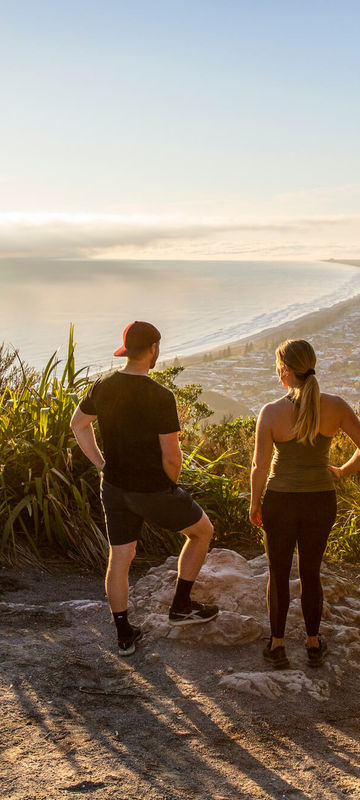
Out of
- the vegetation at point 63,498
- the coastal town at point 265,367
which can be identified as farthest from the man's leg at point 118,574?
the coastal town at point 265,367

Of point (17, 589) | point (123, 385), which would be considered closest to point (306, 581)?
point (123, 385)

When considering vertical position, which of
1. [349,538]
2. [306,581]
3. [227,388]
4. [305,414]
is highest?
[305,414]

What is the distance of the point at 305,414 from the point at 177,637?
1.59 meters

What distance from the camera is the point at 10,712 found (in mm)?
3289

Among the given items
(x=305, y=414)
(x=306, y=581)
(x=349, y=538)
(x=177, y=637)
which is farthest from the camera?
(x=349, y=538)

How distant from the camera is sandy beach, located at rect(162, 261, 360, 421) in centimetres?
5053

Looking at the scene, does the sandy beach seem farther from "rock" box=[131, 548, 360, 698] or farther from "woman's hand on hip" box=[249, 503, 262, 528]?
"woman's hand on hip" box=[249, 503, 262, 528]

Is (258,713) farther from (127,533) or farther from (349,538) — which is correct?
(349,538)

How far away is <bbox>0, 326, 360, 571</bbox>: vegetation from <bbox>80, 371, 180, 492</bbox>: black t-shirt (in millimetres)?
1905

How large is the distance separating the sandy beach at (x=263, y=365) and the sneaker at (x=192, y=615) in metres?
39.6

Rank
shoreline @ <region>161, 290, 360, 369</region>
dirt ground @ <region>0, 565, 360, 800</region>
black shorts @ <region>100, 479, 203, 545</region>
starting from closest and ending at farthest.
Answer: dirt ground @ <region>0, 565, 360, 800</region> < black shorts @ <region>100, 479, 203, 545</region> < shoreline @ <region>161, 290, 360, 369</region>

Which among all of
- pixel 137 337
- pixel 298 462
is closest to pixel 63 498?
Answer: pixel 137 337

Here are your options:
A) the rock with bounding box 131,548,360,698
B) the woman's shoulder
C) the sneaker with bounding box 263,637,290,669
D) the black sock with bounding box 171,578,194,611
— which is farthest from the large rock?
the woman's shoulder

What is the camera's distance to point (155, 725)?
3.28 metres
